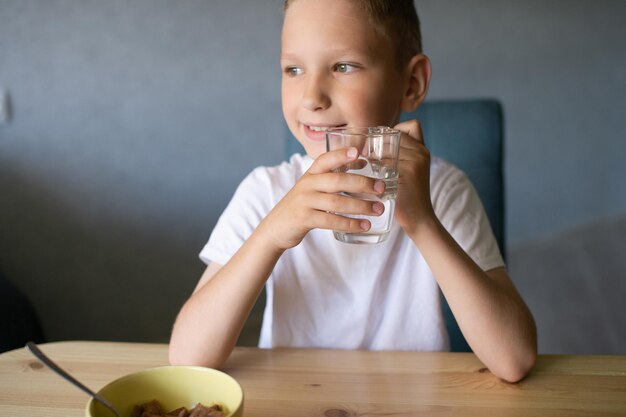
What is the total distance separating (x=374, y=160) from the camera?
0.76m

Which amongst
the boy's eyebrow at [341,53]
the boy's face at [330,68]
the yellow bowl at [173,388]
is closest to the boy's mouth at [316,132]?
the boy's face at [330,68]

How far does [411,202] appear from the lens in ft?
2.99

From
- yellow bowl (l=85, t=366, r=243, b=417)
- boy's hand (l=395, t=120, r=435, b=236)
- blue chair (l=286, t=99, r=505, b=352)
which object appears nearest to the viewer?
yellow bowl (l=85, t=366, r=243, b=417)

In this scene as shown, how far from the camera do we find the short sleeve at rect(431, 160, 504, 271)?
112cm

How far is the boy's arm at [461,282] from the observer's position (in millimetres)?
902

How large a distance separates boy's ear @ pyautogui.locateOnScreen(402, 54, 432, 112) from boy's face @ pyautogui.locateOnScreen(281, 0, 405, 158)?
0.32 ft

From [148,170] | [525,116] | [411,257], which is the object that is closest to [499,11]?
[525,116]

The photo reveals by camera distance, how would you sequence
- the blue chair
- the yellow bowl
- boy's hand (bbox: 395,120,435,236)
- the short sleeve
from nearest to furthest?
the yellow bowl → boy's hand (bbox: 395,120,435,236) → the short sleeve → the blue chair

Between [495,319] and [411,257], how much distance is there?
0.28 meters

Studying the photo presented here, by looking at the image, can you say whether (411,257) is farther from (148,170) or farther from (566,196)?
(566,196)

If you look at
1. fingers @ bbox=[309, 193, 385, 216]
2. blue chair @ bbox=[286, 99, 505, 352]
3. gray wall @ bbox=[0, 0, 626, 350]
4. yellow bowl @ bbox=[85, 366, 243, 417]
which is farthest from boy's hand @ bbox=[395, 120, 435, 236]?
gray wall @ bbox=[0, 0, 626, 350]

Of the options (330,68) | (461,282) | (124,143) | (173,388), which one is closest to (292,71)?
(330,68)

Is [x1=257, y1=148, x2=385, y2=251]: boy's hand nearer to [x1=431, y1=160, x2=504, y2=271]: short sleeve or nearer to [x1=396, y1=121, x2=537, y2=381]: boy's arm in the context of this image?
[x1=396, y1=121, x2=537, y2=381]: boy's arm

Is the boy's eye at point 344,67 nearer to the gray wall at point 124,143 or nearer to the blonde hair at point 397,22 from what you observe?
the blonde hair at point 397,22
